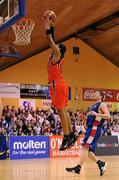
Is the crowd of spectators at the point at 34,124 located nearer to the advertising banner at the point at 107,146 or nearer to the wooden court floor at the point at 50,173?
the advertising banner at the point at 107,146

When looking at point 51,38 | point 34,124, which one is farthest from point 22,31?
point 51,38

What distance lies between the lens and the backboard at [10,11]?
8523 mm

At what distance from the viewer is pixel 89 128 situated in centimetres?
933

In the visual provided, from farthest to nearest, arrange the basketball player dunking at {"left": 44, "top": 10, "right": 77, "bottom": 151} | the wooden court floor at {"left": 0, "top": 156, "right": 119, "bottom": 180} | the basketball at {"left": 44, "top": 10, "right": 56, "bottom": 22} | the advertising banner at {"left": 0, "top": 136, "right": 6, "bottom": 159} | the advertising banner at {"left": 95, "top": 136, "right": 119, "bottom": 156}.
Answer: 1. the advertising banner at {"left": 95, "top": 136, "right": 119, "bottom": 156}
2. the advertising banner at {"left": 0, "top": 136, "right": 6, "bottom": 159}
3. the wooden court floor at {"left": 0, "top": 156, "right": 119, "bottom": 180}
4. the basketball player dunking at {"left": 44, "top": 10, "right": 77, "bottom": 151}
5. the basketball at {"left": 44, "top": 10, "right": 56, "bottom": 22}

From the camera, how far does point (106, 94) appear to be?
1179 inches

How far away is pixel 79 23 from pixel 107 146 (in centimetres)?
736

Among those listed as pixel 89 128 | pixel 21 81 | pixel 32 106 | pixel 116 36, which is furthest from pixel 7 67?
pixel 89 128

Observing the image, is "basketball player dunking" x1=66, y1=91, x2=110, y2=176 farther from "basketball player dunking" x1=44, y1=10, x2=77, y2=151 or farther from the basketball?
the basketball

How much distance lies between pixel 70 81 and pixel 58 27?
7.26 metres

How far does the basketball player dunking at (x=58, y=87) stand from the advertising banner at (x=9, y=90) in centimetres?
1847

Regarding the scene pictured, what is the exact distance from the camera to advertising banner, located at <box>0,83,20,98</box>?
25188 millimetres

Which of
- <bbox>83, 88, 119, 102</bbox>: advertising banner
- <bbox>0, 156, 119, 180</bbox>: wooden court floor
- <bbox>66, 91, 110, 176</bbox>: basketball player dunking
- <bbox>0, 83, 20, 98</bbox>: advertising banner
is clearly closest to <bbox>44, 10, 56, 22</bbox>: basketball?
<bbox>66, 91, 110, 176</bbox>: basketball player dunking

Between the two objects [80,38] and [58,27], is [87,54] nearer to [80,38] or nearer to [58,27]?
[80,38]

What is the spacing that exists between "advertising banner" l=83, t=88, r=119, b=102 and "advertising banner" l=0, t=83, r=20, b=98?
18.8ft
